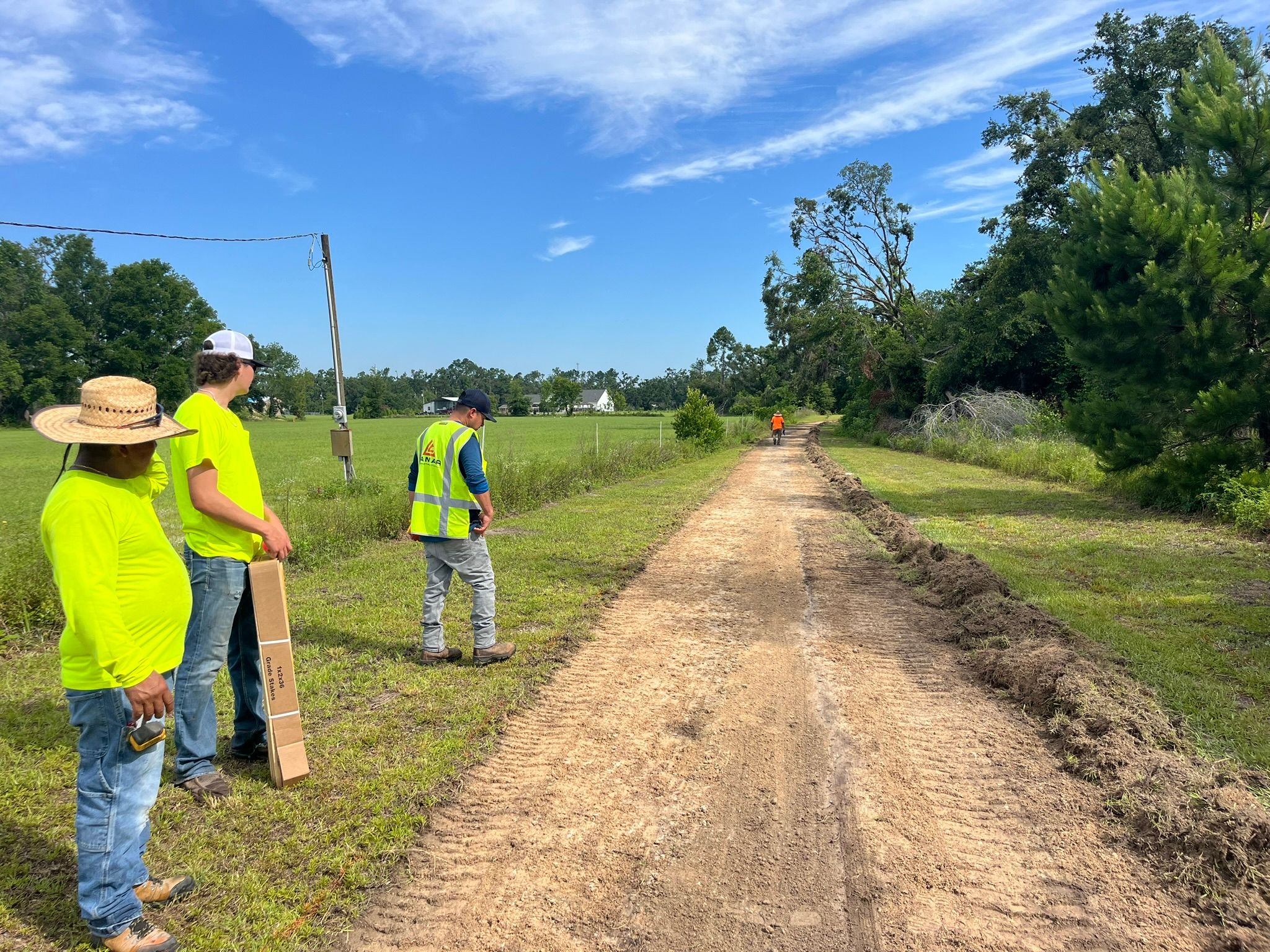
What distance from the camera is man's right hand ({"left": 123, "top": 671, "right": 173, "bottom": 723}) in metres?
2.39

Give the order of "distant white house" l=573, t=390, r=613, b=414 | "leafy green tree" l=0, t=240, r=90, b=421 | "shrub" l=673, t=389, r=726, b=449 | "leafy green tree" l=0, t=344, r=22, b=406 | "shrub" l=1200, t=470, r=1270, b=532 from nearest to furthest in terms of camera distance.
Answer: "shrub" l=1200, t=470, r=1270, b=532 → "leafy green tree" l=0, t=344, r=22, b=406 → "leafy green tree" l=0, t=240, r=90, b=421 → "shrub" l=673, t=389, r=726, b=449 → "distant white house" l=573, t=390, r=613, b=414

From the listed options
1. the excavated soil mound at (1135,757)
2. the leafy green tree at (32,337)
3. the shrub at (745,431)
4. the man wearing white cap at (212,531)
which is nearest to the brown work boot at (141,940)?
the man wearing white cap at (212,531)

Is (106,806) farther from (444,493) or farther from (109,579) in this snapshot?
(444,493)

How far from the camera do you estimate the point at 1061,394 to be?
2781 cm

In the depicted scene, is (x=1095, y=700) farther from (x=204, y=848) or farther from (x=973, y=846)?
(x=204, y=848)

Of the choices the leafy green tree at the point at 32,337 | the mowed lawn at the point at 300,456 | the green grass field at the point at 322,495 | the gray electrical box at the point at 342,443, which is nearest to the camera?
the green grass field at the point at 322,495

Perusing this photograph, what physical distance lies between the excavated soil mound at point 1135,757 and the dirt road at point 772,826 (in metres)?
0.14

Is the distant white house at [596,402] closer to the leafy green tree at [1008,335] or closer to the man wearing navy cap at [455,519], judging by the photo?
the leafy green tree at [1008,335]

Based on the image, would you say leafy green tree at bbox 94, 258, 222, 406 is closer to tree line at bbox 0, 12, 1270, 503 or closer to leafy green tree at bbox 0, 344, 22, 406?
tree line at bbox 0, 12, 1270, 503

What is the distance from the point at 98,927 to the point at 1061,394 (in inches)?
1235

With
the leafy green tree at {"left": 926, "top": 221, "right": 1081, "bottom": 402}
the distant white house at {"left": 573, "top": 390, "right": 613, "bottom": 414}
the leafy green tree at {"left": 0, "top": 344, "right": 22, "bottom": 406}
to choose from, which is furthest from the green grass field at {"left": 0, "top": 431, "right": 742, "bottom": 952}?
the distant white house at {"left": 573, "top": 390, "right": 613, "bottom": 414}

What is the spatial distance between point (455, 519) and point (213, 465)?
6.28 ft

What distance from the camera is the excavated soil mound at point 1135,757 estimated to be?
284 centimetres

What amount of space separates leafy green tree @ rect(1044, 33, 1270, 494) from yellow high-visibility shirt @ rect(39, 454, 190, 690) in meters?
13.1
